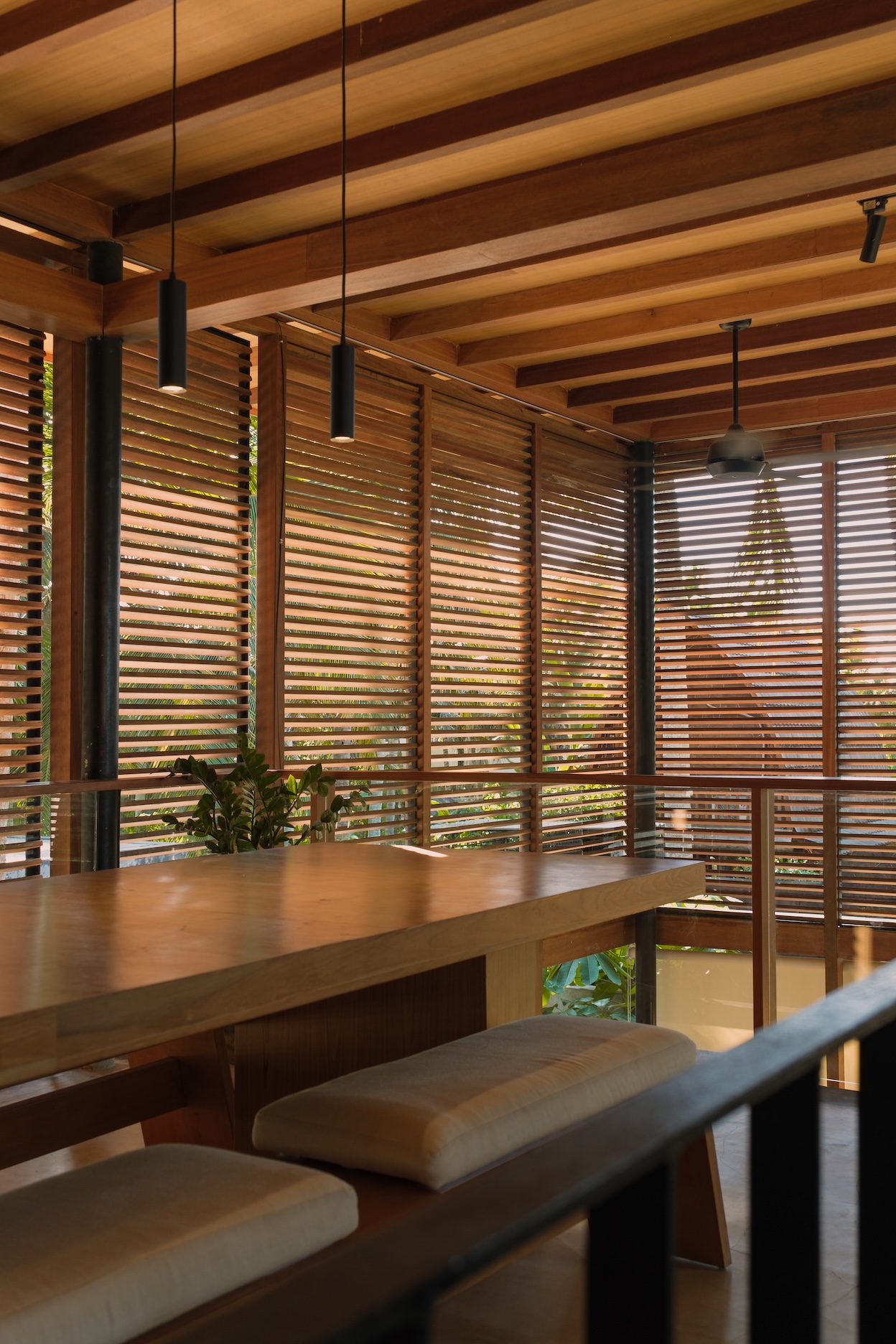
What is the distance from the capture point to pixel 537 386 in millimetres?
6949

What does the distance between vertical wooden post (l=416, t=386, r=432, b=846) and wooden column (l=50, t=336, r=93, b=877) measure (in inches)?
75.2

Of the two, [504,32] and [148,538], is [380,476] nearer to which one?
[148,538]

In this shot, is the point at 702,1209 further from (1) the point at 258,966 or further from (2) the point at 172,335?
(2) the point at 172,335

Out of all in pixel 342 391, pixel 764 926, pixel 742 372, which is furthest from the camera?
pixel 742 372

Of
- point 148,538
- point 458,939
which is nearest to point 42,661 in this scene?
point 148,538

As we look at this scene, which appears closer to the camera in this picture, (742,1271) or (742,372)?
(742,1271)

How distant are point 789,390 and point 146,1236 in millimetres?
6251

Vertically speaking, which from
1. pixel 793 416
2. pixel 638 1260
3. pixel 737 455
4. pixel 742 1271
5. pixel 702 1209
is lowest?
pixel 742 1271

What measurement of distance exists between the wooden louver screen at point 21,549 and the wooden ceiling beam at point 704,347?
9.72 feet

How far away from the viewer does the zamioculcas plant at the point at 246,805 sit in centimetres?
464

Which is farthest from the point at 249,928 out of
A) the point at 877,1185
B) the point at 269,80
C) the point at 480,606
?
the point at 480,606

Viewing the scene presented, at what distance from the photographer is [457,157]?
433cm

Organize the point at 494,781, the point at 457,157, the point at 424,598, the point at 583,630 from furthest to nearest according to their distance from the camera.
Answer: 1. the point at 583,630
2. the point at 424,598
3. the point at 494,781
4. the point at 457,157

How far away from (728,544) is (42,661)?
14.7ft
